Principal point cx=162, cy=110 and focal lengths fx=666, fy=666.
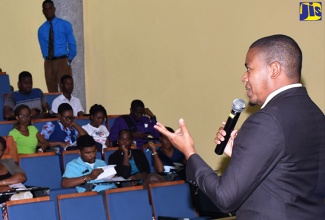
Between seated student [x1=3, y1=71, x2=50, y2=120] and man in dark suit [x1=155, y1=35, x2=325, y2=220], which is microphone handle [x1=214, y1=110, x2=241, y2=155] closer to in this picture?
man in dark suit [x1=155, y1=35, x2=325, y2=220]

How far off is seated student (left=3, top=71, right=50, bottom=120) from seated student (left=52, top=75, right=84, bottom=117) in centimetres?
13

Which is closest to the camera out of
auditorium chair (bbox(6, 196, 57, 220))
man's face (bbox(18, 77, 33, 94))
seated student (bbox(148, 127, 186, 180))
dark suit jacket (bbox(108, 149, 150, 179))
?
auditorium chair (bbox(6, 196, 57, 220))

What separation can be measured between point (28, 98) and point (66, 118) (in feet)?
2.27

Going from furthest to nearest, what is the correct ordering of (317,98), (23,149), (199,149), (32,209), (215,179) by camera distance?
(199,149) < (317,98) < (23,149) < (32,209) < (215,179)

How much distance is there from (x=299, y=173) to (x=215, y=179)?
23 centimetres

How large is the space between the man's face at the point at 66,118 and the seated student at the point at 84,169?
3.24 feet

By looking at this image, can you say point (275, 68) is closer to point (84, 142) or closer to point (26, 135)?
point (84, 142)

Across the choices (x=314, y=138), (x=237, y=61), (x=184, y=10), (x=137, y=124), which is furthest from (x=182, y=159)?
(x=314, y=138)

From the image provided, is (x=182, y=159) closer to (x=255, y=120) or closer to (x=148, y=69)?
(x=148, y=69)

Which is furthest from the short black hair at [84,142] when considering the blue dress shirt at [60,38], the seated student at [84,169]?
the blue dress shirt at [60,38]

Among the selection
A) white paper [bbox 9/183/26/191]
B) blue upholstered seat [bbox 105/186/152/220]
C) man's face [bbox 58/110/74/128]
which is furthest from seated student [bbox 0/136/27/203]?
man's face [bbox 58/110/74/128]

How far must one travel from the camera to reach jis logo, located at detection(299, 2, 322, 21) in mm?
6980

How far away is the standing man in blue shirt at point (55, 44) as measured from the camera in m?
7.72

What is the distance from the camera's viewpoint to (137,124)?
23.7ft
